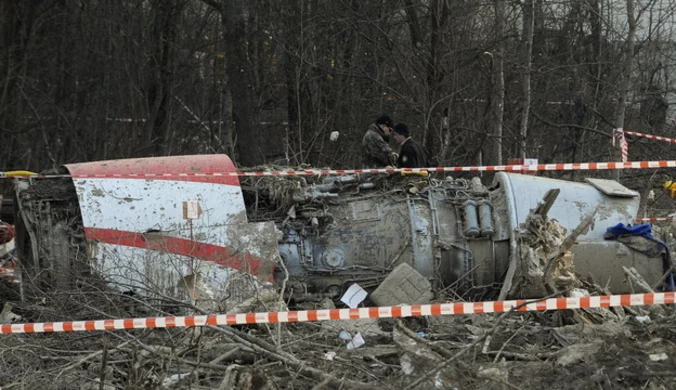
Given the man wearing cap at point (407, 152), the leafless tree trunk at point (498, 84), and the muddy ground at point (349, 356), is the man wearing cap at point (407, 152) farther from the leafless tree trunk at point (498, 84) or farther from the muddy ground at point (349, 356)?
the leafless tree trunk at point (498, 84)

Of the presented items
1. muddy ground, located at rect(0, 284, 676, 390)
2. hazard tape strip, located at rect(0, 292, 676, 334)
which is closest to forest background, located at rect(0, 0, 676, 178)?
muddy ground, located at rect(0, 284, 676, 390)

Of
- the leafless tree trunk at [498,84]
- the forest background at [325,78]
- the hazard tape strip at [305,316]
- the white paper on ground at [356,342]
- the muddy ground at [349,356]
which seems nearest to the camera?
the muddy ground at [349,356]

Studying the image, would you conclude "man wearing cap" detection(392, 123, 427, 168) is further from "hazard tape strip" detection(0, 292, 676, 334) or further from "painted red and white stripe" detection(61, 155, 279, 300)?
"hazard tape strip" detection(0, 292, 676, 334)

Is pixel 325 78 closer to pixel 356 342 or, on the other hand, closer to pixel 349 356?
pixel 356 342

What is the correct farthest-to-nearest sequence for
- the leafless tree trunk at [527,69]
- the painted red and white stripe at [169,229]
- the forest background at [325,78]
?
the forest background at [325,78]
the leafless tree trunk at [527,69]
the painted red and white stripe at [169,229]

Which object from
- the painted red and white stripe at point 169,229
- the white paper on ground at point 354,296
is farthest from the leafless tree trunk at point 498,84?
the painted red and white stripe at point 169,229

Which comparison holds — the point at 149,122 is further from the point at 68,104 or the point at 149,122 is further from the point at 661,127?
the point at 661,127

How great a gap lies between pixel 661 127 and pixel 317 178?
12021mm

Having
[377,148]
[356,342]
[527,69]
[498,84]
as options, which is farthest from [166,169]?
[498,84]

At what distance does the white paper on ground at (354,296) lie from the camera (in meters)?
6.97

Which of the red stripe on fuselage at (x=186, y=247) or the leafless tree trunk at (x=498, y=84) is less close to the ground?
the leafless tree trunk at (x=498, y=84)

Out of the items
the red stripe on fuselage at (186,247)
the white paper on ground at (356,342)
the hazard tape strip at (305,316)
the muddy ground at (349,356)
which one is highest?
the red stripe on fuselage at (186,247)

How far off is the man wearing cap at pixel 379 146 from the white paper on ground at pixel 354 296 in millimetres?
2738

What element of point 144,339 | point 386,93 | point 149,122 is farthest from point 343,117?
point 144,339
